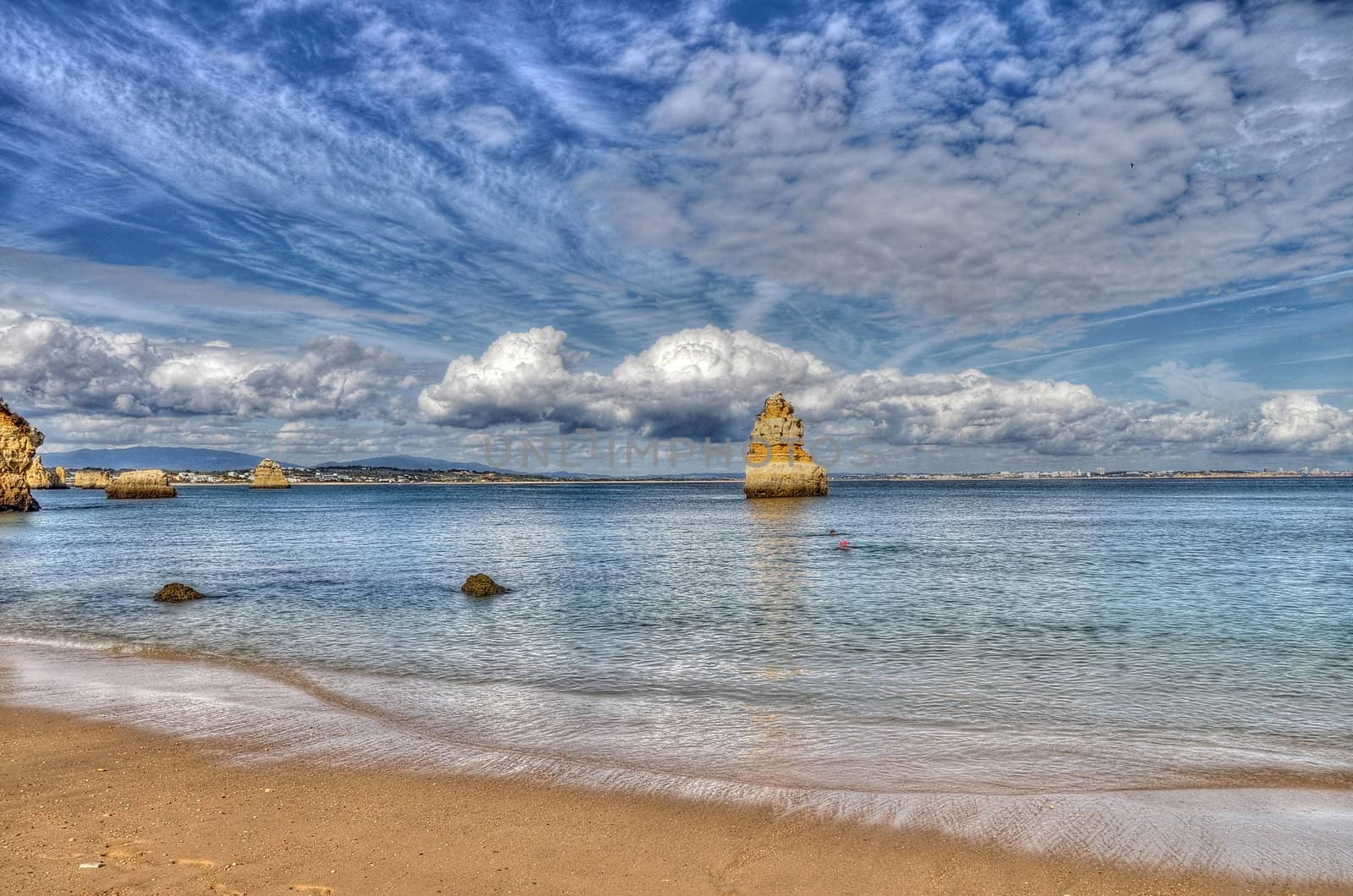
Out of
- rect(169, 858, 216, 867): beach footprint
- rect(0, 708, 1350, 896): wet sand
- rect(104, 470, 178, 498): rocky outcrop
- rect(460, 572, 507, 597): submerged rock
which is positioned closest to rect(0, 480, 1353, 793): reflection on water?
rect(460, 572, 507, 597): submerged rock

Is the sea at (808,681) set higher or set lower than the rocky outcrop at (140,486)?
higher

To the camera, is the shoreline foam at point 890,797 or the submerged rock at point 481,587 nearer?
the shoreline foam at point 890,797

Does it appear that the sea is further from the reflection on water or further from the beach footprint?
the beach footprint

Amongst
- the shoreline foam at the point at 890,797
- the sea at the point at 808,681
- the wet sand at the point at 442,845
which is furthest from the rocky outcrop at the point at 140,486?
the wet sand at the point at 442,845

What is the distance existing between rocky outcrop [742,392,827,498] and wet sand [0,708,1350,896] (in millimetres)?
98341

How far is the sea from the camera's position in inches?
328

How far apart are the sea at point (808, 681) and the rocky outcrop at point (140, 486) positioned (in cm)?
12403

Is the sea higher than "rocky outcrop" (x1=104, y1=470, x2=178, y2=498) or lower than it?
higher

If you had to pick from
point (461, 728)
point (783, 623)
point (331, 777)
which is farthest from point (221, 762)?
point (783, 623)

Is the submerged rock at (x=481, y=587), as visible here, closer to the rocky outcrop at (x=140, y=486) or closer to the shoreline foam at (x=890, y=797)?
the shoreline foam at (x=890, y=797)

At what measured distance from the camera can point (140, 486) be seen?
139375 mm

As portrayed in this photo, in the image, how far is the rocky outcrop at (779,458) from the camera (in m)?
105

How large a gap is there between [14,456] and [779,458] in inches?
3583

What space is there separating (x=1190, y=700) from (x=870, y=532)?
45639 mm
